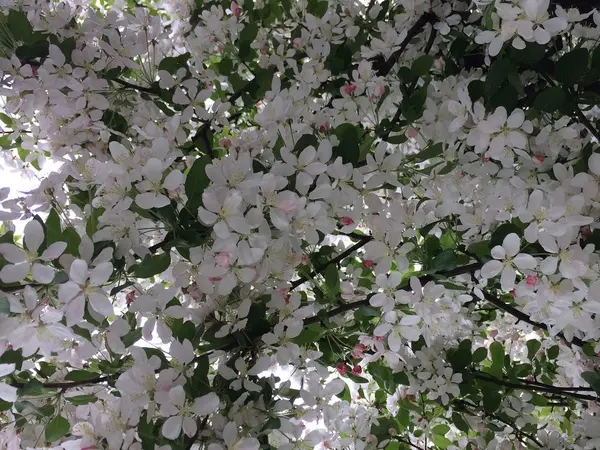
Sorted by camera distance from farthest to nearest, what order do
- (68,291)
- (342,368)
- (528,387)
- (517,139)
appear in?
(528,387)
(342,368)
(517,139)
(68,291)

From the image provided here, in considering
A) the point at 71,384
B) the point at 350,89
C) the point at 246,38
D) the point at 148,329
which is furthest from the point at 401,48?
the point at 71,384

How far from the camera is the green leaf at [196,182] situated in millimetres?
646

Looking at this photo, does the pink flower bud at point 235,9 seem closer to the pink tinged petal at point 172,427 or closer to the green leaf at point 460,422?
the pink tinged petal at point 172,427

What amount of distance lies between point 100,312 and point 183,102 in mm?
523

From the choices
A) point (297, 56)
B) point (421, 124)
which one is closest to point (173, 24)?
point (297, 56)

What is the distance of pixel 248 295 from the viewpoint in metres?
0.74

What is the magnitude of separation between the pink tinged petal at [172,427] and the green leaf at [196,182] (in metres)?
0.26

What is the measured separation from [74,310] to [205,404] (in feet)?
0.64

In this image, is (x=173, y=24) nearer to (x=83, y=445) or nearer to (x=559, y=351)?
(x=83, y=445)

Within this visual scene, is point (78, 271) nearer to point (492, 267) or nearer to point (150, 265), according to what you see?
point (150, 265)

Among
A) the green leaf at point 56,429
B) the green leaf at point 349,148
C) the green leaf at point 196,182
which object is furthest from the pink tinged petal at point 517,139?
the green leaf at point 56,429

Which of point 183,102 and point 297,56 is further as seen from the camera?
point 297,56

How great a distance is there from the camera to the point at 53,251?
0.56 m

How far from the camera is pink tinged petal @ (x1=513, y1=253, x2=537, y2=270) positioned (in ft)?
2.20
